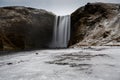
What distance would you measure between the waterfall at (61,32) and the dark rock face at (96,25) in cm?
183

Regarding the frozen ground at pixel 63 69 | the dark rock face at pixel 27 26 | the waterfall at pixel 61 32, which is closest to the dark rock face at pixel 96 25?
the waterfall at pixel 61 32

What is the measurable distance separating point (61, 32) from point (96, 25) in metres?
10.7

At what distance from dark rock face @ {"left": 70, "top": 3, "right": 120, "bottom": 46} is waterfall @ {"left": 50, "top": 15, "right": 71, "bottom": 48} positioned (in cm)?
183

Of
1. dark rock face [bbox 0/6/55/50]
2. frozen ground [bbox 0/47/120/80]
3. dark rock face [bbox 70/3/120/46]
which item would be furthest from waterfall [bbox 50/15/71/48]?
frozen ground [bbox 0/47/120/80]

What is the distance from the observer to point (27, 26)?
65.1m

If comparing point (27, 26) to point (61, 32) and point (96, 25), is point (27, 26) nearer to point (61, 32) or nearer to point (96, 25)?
point (61, 32)

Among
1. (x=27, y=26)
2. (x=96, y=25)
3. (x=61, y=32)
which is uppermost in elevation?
(x=96, y=25)

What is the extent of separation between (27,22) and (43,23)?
5.40 meters

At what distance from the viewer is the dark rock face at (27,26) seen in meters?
62.2

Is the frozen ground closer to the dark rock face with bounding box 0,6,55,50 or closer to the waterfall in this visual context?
the waterfall

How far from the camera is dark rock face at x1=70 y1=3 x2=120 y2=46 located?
1798 inches

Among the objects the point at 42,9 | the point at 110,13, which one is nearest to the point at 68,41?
the point at 110,13

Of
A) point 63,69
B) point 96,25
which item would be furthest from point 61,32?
point 63,69

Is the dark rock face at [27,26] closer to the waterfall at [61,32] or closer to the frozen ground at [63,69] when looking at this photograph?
the waterfall at [61,32]
